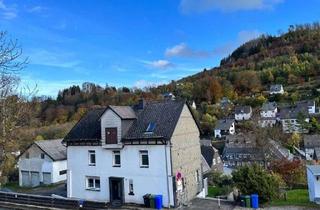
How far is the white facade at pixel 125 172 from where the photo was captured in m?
25.6

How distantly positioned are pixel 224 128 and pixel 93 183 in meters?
74.4

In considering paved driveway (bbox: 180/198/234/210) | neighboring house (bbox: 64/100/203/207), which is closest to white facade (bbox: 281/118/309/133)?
neighboring house (bbox: 64/100/203/207)

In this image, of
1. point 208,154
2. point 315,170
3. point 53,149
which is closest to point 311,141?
point 208,154

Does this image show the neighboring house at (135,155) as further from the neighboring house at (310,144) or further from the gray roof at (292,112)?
the gray roof at (292,112)

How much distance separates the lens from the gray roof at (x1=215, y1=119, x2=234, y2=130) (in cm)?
9956

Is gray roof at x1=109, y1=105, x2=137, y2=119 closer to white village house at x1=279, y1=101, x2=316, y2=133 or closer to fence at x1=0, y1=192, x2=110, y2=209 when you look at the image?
fence at x1=0, y1=192, x2=110, y2=209

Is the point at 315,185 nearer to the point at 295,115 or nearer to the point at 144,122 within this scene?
the point at 144,122

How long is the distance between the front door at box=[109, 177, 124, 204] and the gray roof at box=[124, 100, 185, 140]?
357 centimetres

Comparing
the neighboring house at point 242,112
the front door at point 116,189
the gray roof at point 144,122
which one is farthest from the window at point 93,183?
the neighboring house at point 242,112

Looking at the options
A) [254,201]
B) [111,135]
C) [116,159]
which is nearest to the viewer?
[254,201]

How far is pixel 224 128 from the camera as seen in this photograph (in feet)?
326

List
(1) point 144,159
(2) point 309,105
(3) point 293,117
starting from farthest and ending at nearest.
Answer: (2) point 309,105 < (3) point 293,117 < (1) point 144,159

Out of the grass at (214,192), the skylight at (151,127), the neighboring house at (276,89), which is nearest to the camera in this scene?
the skylight at (151,127)

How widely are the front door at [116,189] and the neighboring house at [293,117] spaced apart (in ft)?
241
